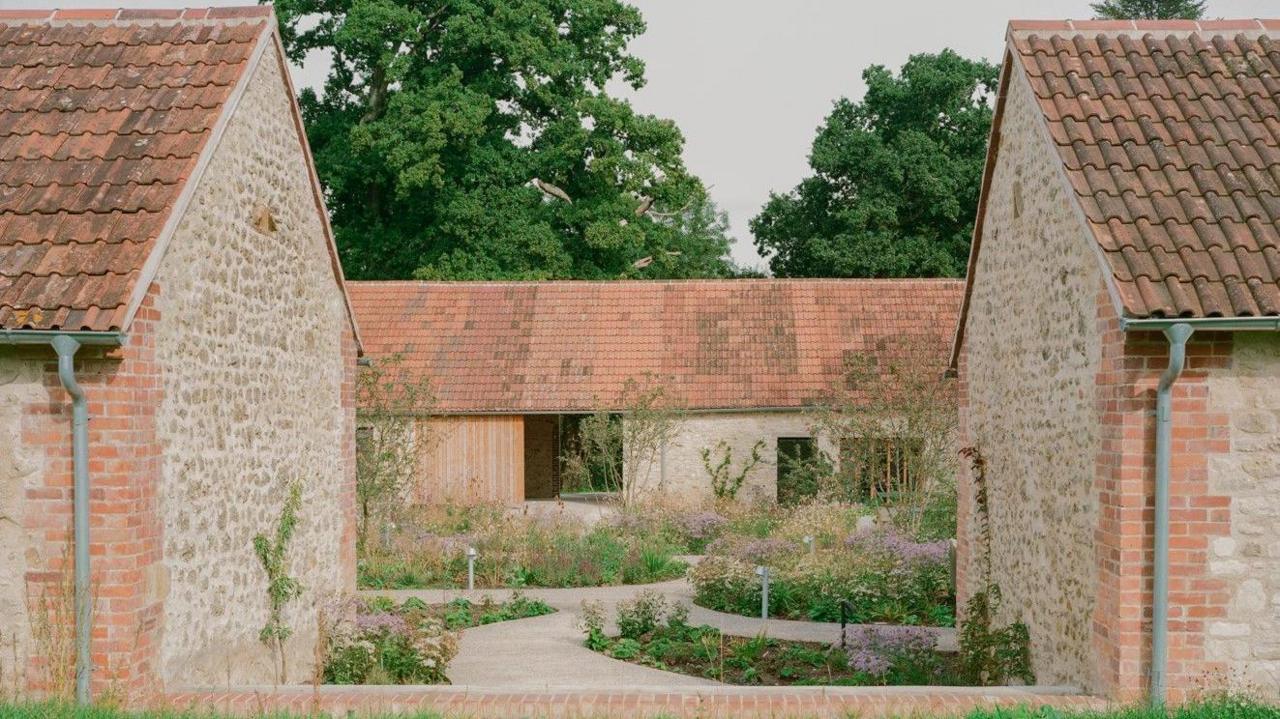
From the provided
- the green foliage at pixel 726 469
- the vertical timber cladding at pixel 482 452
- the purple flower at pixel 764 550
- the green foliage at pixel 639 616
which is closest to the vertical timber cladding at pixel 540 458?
the vertical timber cladding at pixel 482 452

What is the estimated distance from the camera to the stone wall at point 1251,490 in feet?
23.8

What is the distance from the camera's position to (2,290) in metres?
7.20

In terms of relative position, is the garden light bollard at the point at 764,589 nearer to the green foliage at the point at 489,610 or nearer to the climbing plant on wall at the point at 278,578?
the green foliage at the point at 489,610

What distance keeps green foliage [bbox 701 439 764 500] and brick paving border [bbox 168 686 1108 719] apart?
52.1 ft

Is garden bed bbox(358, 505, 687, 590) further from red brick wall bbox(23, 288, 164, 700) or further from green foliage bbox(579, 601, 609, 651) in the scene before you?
red brick wall bbox(23, 288, 164, 700)

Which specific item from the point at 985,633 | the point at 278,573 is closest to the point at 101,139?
the point at 278,573

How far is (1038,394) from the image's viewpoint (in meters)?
9.24

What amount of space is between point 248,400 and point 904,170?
28.9 metres

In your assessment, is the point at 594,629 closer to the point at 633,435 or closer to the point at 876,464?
the point at 876,464

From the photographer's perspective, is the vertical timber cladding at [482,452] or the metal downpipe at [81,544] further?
the vertical timber cladding at [482,452]

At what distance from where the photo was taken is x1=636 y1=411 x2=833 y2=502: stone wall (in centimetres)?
2398

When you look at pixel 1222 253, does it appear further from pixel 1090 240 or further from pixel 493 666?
pixel 493 666

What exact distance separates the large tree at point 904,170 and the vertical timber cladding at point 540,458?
11.1 meters

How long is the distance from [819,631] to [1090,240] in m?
6.96
